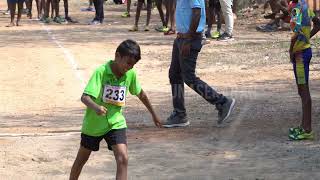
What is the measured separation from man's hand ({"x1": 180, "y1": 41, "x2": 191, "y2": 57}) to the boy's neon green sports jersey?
99.5 inches

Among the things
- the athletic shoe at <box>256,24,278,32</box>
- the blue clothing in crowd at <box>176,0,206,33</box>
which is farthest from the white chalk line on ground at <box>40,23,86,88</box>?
the athletic shoe at <box>256,24,278,32</box>

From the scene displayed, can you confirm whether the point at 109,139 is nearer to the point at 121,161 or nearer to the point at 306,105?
the point at 121,161

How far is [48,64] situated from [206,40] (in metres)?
3.89

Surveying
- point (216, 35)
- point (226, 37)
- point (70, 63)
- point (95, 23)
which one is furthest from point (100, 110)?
point (95, 23)

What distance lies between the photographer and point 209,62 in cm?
1302

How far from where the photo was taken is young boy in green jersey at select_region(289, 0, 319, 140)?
706cm

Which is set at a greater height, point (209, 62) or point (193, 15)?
point (193, 15)

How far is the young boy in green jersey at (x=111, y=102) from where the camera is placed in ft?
17.3

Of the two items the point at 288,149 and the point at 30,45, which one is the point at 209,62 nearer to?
the point at 30,45

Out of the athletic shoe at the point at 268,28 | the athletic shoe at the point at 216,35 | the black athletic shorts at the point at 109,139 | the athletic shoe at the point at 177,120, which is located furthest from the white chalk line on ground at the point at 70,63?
the athletic shoe at the point at 268,28

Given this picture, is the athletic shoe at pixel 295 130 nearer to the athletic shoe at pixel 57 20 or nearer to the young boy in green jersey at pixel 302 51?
the young boy in green jersey at pixel 302 51

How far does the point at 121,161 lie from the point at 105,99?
0.47 metres

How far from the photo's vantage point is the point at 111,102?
17.6 feet

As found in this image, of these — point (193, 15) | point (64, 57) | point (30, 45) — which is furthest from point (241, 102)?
point (30, 45)
